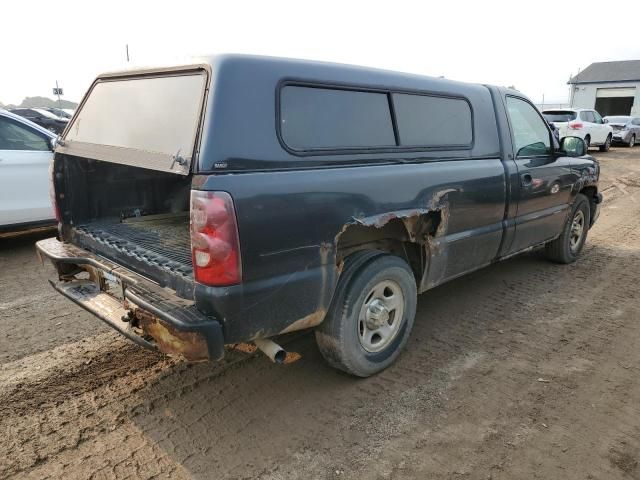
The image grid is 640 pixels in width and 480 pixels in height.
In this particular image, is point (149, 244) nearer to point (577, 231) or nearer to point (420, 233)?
point (420, 233)

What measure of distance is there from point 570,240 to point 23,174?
21.1 ft

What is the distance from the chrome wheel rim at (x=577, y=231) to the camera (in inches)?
225

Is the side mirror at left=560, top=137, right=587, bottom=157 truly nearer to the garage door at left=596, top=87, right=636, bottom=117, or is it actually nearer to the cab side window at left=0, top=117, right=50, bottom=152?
the cab side window at left=0, top=117, right=50, bottom=152

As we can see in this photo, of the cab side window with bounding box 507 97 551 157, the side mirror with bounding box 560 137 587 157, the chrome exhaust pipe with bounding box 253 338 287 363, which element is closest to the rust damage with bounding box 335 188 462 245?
the chrome exhaust pipe with bounding box 253 338 287 363

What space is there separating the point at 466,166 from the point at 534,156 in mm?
1273

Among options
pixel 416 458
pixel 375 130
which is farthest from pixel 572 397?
pixel 375 130

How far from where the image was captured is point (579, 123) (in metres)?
17.8

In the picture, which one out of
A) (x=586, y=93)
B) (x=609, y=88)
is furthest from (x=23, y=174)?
(x=586, y=93)

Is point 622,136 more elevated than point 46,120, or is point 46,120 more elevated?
point 46,120

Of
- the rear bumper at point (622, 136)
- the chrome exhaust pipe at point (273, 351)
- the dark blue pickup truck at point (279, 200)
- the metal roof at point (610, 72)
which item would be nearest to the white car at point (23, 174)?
the dark blue pickup truck at point (279, 200)

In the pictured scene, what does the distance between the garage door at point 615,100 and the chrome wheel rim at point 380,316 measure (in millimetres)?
43924

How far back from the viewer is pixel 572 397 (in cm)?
306

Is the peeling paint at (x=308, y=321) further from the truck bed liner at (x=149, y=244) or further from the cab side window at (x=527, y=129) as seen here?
the cab side window at (x=527, y=129)

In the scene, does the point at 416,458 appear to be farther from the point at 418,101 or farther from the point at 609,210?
the point at 609,210
